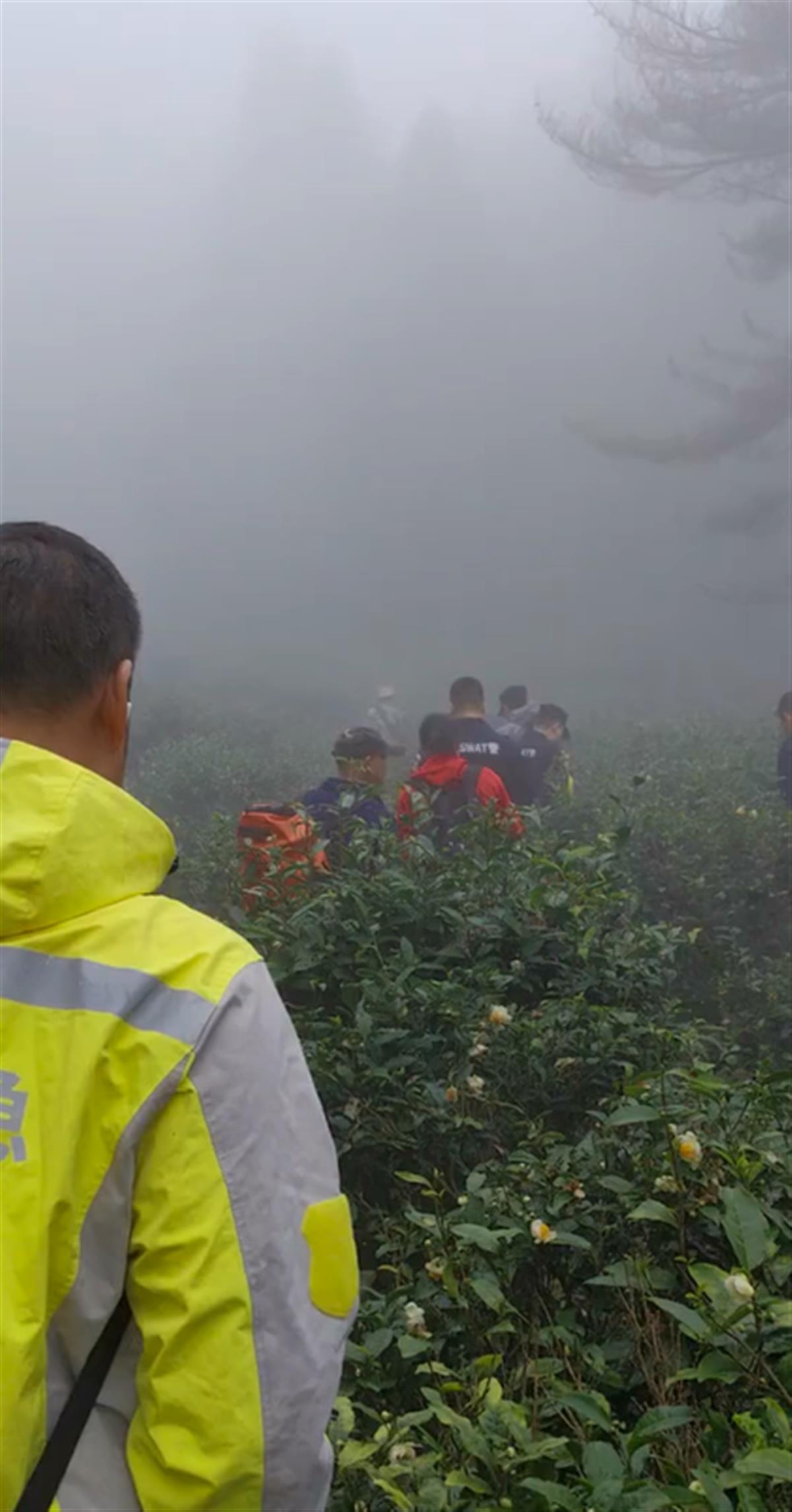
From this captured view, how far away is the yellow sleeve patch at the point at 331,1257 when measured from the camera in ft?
2.89

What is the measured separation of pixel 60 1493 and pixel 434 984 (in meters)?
1.46

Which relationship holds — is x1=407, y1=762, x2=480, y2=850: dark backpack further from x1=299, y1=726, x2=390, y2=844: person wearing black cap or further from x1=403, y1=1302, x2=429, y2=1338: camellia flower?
x1=403, y1=1302, x2=429, y2=1338: camellia flower

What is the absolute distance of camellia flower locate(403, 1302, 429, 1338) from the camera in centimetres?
154

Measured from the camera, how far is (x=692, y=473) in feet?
67.5

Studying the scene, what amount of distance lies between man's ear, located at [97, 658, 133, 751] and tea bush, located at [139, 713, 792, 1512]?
758 mm

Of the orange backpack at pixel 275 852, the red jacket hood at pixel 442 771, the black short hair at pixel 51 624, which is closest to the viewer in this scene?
the black short hair at pixel 51 624

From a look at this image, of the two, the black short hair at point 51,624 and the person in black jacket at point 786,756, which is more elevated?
the black short hair at point 51,624

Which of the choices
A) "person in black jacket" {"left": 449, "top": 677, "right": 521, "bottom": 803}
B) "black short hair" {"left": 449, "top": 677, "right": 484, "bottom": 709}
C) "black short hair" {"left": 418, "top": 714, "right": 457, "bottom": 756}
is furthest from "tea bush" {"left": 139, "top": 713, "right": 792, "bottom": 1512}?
"black short hair" {"left": 449, "top": 677, "right": 484, "bottom": 709}

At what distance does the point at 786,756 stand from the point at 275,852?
3914 mm

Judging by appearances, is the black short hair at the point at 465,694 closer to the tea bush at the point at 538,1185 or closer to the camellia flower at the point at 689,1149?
the tea bush at the point at 538,1185

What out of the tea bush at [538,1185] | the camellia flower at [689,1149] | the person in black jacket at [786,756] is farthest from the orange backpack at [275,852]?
the person in black jacket at [786,756]

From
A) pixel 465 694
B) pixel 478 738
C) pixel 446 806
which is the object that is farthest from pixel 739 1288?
pixel 465 694

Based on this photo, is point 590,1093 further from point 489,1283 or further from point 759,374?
point 759,374

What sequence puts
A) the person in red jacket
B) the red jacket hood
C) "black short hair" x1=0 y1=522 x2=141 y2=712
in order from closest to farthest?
"black short hair" x1=0 y1=522 x2=141 y2=712, the person in red jacket, the red jacket hood
